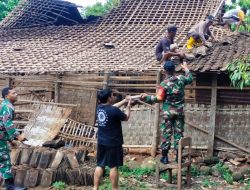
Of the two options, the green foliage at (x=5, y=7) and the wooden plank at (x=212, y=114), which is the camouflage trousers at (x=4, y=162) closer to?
the wooden plank at (x=212, y=114)

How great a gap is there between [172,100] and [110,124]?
58.2 inches

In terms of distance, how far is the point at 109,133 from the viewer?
6680 mm

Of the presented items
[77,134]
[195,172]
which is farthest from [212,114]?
[77,134]

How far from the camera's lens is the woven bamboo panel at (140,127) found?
1045 centimetres

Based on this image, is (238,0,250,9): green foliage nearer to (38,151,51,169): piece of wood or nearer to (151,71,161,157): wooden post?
(151,71,161,157): wooden post

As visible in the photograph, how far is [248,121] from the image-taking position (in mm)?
9984

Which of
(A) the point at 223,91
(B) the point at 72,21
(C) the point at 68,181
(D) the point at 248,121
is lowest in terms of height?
(C) the point at 68,181

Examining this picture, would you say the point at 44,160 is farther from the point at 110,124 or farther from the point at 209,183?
the point at 209,183

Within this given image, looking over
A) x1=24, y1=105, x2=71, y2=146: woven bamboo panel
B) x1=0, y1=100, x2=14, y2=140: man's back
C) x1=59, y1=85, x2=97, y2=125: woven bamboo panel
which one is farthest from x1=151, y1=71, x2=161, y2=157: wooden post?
x1=0, y1=100, x2=14, y2=140: man's back

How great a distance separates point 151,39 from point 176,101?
262 inches

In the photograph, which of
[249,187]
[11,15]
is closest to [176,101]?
[249,187]

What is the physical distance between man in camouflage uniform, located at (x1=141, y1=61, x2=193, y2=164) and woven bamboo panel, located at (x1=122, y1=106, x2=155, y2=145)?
2.71 metres

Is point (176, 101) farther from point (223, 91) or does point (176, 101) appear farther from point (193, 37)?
point (193, 37)

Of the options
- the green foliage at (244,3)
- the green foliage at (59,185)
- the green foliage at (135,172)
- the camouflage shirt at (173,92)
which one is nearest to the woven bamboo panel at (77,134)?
the green foliage at (135,172)
